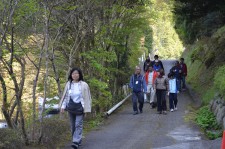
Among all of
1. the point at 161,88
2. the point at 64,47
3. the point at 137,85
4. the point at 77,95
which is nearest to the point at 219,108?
the point at 161,88

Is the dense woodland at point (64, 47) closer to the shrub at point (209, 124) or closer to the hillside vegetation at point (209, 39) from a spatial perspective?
the hillside vegetation at point (209, 39)

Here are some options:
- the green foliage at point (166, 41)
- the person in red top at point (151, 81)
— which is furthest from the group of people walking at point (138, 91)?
the green foliage at point (166, 41)

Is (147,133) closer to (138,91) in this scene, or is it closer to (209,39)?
(138,91)

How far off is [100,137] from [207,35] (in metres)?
15.6

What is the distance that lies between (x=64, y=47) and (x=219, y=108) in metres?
6.11

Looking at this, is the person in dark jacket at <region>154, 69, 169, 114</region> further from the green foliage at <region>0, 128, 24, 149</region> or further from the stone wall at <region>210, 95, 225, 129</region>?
the green foliage at <region>0, 128, 24, 149</region>

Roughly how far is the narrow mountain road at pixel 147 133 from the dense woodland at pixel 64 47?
4.48 feet

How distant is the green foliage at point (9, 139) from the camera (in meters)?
8.18

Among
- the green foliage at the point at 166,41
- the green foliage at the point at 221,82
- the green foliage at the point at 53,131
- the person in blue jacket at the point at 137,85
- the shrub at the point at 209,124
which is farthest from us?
the green foliage at the point at 166,41

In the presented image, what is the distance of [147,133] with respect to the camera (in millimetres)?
11867

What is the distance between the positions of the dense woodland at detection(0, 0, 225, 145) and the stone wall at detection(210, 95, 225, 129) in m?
0.45

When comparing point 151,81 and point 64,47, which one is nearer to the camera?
point 64,47

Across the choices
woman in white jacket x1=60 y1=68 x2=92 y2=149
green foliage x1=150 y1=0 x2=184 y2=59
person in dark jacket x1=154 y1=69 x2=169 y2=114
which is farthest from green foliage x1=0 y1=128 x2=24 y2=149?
green foliage x1=150 y1=0 x2=184 y2=59

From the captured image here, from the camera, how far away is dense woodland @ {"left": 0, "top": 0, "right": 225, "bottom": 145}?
9.55 meters
